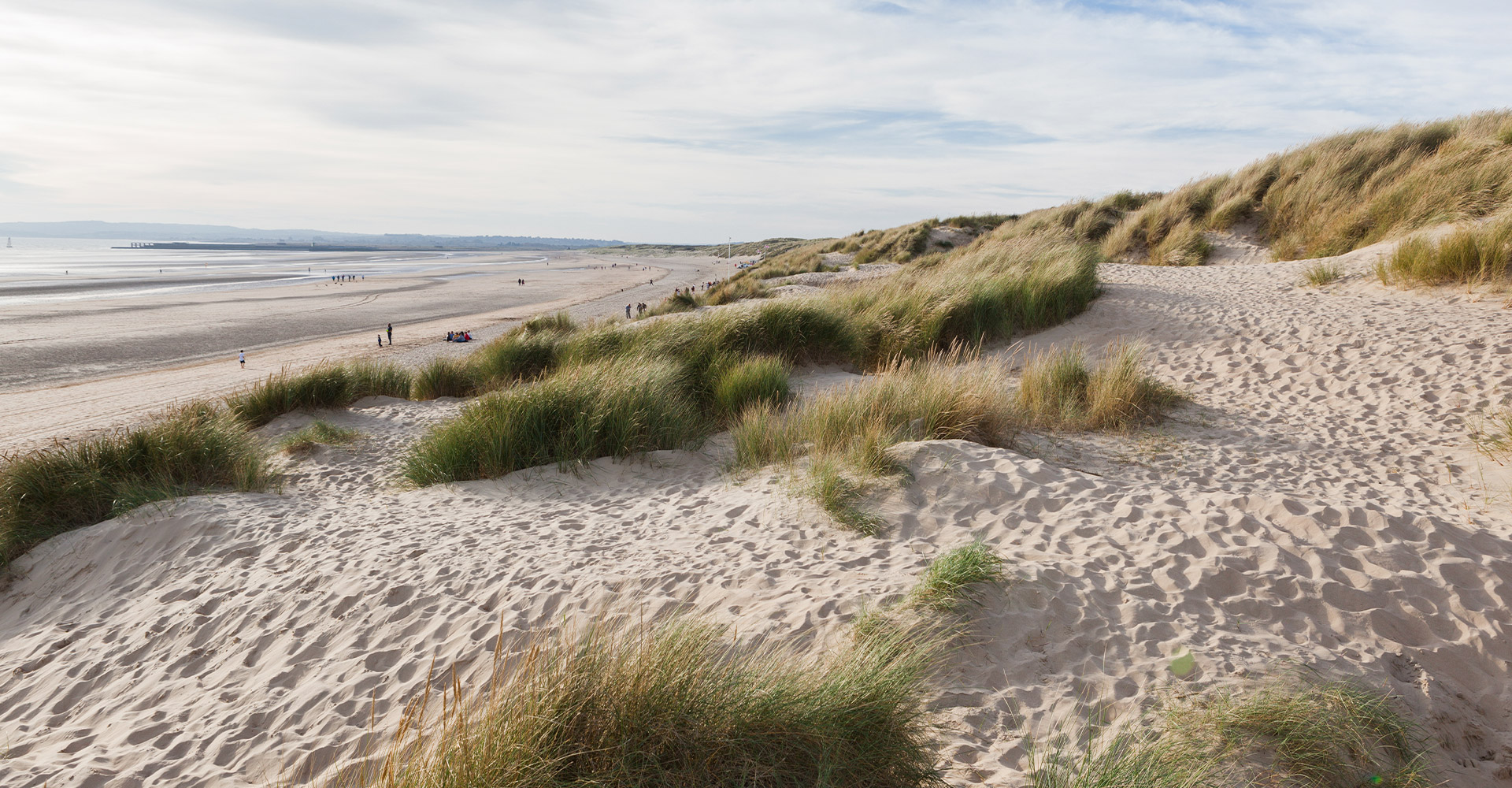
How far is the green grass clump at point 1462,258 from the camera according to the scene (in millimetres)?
8266

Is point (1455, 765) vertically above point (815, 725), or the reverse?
point (815, 725)

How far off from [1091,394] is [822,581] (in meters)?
4.65

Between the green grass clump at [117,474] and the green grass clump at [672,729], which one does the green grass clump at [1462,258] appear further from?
the green grass clump at [117,474]

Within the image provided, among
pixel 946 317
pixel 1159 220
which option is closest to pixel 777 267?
pixel 1159 220

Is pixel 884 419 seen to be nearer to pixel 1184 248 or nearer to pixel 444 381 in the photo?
pixel 444 381

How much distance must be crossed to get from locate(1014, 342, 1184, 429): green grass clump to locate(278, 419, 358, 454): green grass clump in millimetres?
7325

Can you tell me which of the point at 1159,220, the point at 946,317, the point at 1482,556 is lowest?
the point at 1482,556

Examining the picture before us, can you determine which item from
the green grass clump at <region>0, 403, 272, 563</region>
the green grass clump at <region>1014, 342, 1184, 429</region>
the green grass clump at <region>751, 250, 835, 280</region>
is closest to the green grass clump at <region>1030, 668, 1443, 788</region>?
the green grass clump at <region>1014, 342, 1184, 429</region>

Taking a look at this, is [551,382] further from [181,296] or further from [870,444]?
[181,296]

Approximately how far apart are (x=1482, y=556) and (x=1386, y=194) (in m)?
11.5

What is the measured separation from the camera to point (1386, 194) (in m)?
12.3

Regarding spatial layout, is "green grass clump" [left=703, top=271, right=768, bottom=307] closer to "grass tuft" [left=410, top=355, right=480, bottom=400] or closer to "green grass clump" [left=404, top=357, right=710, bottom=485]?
"grass tuft" [left=410, top=355, right=480, bottom=400]

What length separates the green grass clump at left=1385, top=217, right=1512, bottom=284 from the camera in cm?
827

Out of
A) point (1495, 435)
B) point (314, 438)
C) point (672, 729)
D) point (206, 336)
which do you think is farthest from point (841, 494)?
point (206, 336)
